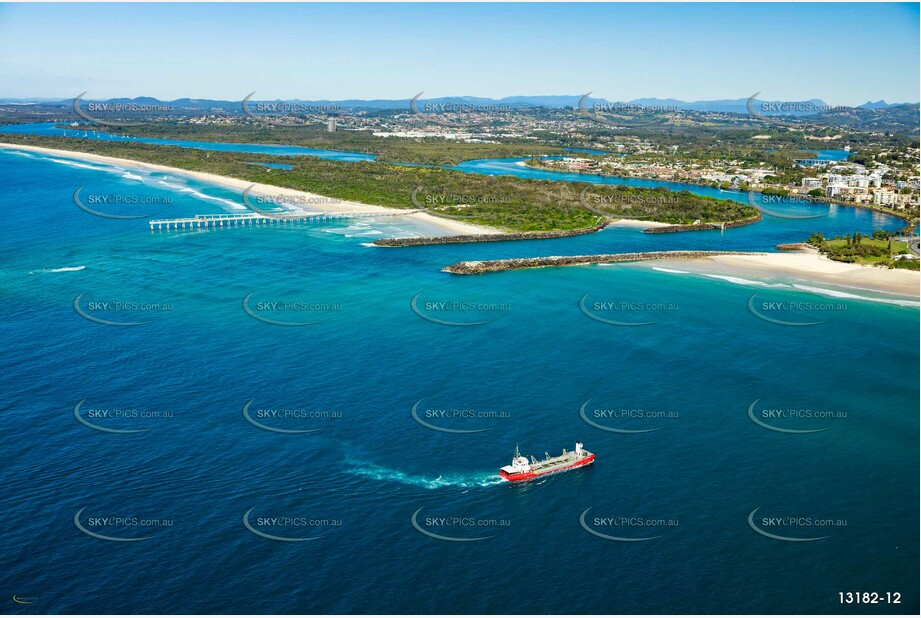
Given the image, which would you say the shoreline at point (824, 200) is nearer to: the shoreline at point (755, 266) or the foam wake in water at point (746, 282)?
the shoreline at point (755, 266)

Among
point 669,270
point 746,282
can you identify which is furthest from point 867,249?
point 669,270

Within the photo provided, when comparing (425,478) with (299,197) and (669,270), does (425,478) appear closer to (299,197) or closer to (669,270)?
(669,270)

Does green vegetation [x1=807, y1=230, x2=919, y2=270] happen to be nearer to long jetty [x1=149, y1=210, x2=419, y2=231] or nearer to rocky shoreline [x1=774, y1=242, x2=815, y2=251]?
rocky shoreline [x1=774, y1=242, x2=815, y2=251]

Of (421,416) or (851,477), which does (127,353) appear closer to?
(421,416)

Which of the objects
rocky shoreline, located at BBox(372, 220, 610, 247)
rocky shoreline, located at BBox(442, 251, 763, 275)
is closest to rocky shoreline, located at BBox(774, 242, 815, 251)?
rocky shoreline, located at BBox(442, 251, 763, 275)

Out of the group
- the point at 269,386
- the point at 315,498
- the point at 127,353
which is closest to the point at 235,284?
the point at 127,353
